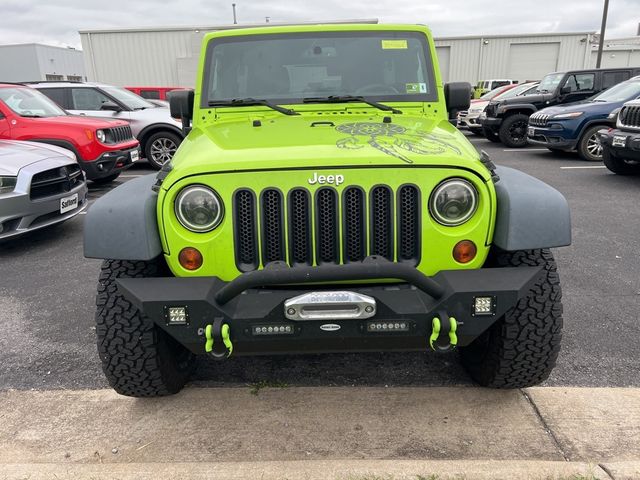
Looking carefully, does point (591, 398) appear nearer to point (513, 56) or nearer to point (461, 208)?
point (461, 208)

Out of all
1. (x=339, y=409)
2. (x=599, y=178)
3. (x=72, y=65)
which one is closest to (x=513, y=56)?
(x=599, y=178)

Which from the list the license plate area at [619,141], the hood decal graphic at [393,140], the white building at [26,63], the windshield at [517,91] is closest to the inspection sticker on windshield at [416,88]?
the hood decal graphic at [393,140]

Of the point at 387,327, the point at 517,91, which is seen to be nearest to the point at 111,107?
the point at 387,327

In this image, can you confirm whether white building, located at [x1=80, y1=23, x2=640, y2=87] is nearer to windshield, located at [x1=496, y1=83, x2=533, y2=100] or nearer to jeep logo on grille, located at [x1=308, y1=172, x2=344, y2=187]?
windshield, located at [x1=496, y1=83, x2=533, y2=100]

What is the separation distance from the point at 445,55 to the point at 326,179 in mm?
30850

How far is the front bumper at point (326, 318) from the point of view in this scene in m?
1.98

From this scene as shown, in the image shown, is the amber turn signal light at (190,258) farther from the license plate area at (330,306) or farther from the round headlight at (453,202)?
the round headlight at (453,202)

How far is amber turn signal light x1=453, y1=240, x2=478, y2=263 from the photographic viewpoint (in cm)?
225

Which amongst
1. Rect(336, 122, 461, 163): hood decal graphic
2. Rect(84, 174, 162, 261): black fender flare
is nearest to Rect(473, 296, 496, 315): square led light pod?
Rect(336, 122, 461, 163): hood decal graphic

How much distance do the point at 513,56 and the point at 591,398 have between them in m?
31.7

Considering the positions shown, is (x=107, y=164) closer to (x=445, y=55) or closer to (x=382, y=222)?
(x=382, y=222)

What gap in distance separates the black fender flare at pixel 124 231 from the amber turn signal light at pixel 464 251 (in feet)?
4.28

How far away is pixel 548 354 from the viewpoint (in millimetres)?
2432

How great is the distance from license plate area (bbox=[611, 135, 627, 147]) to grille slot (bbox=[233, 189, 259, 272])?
293 inches
